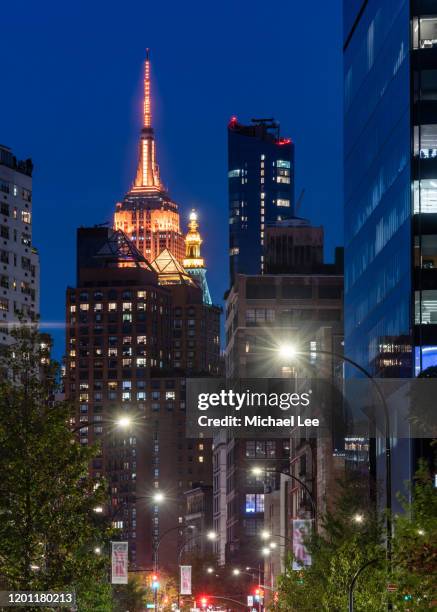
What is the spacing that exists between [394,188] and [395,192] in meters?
0.53

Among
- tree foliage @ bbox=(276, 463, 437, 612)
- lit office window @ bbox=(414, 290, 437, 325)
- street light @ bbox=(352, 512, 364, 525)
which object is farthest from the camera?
lit office window @ bbox=(414, 290, 437, 325)

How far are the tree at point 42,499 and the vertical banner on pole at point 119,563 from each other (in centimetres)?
1827

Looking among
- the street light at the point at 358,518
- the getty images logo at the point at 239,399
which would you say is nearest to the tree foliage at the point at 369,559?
the street light at the point at 358,518

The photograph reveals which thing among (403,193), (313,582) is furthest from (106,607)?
(403,193)

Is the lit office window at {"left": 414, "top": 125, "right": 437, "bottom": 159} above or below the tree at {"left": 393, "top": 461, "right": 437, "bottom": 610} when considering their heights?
above

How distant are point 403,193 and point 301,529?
3554cm

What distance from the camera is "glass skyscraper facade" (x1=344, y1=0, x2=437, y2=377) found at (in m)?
106

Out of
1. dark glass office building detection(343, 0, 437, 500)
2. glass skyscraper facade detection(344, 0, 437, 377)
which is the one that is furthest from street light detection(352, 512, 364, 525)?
glass skyscraper facade detection(344, 0, 437, 377)

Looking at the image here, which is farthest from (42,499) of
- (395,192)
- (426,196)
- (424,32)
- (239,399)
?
(395,192)

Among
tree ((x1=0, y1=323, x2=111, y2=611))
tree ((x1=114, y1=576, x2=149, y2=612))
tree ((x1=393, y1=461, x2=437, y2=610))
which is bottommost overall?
tree ((x1=393, y1=461, x2=437, y2=610))

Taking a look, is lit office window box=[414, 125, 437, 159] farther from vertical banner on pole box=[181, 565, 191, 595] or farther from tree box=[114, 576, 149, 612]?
tree box=[114, 576, 149, 612]

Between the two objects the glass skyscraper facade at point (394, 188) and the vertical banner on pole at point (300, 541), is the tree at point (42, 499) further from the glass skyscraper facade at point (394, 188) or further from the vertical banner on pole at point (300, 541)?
the glass skyscraper facade at point (394, 188)

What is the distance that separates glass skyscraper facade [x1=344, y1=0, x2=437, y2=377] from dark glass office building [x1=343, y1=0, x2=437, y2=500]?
0.21 ft

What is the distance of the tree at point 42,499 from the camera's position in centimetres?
5409
